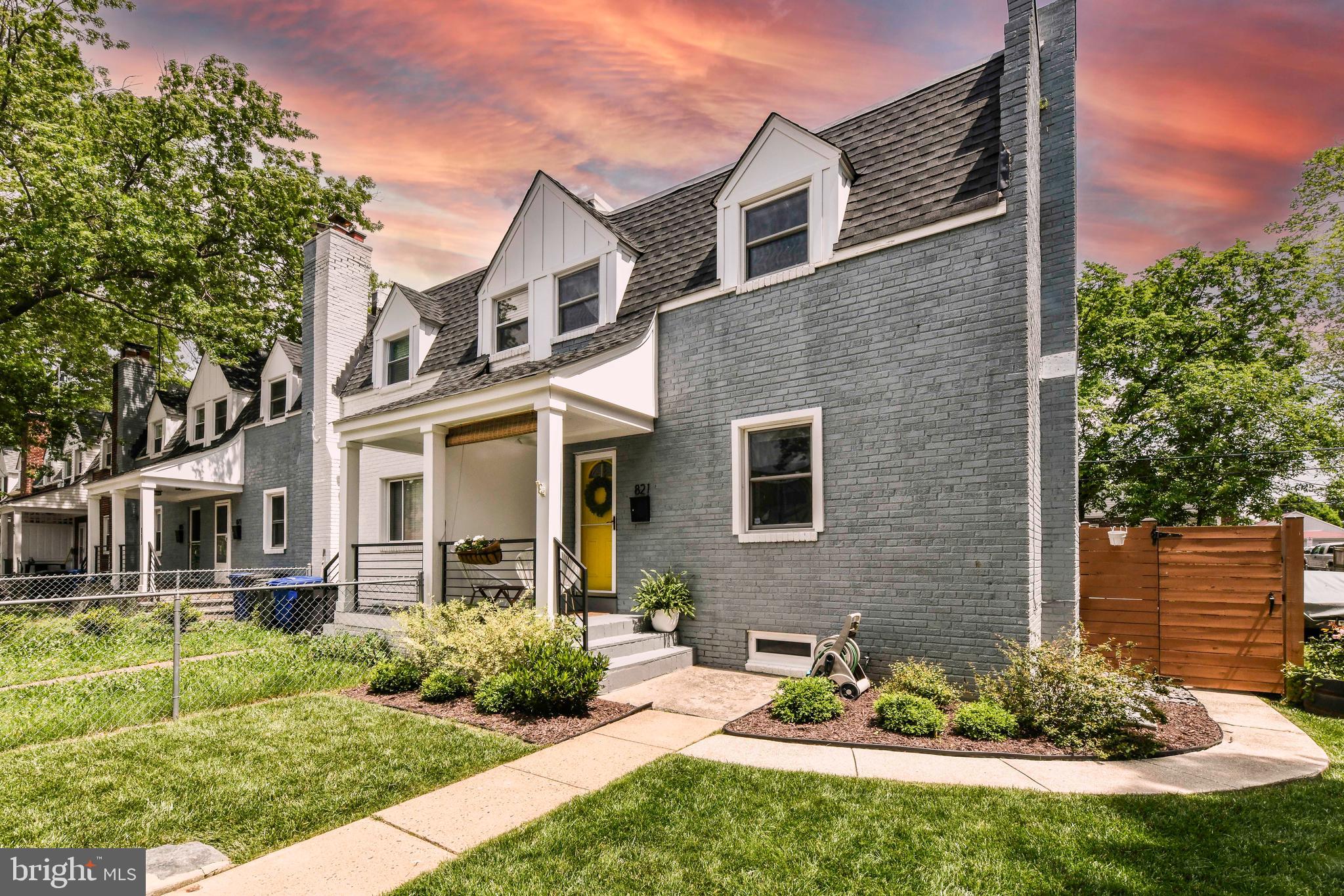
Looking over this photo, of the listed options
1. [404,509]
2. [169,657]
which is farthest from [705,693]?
[404,509]

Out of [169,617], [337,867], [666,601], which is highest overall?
[666,601]

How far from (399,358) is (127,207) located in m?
7.18

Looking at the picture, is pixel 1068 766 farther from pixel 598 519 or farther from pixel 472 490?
pixel 472 490

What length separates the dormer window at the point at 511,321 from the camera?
37.3ft

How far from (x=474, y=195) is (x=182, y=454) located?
14.6 m

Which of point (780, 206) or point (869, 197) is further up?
point (780, 206)

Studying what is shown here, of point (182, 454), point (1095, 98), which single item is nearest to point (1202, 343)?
point (1095, 98)

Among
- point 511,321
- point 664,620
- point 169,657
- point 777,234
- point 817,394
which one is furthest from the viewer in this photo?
point 511,321

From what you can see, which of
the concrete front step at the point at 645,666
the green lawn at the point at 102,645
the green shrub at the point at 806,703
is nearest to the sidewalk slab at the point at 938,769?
the green shrub at the point at 806,703

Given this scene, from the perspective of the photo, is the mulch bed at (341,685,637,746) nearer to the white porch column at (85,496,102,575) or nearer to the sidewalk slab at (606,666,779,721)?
the sidewalk slab at (606,666,779,721)

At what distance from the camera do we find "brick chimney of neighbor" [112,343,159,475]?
21.1m

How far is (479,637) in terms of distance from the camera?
283 inches

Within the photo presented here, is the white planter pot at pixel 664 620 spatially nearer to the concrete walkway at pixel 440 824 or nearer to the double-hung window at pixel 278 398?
the concrete walkway at pixel 440 824

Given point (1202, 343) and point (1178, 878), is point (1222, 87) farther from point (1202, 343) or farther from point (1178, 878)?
point (1202, 343)
